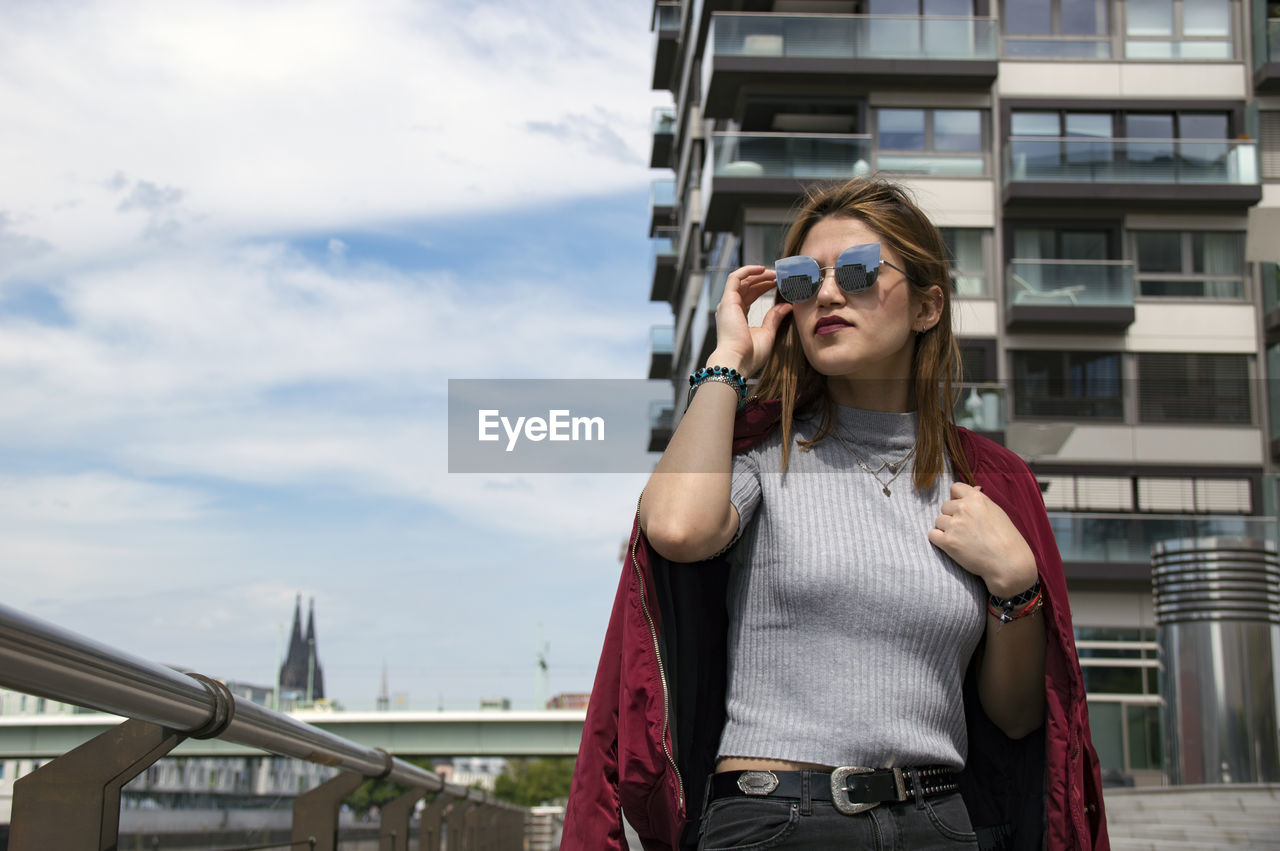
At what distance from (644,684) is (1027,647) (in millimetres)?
670

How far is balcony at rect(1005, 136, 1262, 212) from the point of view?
99.5 ft

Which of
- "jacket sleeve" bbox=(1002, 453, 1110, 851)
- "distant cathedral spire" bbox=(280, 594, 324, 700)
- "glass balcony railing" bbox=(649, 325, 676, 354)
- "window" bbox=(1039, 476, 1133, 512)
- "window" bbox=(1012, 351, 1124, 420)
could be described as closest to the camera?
"jacket sleeve" bbox=(1002, 453, 1110, 851)

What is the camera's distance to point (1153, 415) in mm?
30594

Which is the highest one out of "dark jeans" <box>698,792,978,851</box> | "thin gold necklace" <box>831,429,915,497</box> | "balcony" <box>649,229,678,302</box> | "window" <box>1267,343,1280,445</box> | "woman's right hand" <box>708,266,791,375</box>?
"balcony" <box>649,229,678,302</box>

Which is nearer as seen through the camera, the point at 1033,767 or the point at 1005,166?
the point at 1033,767

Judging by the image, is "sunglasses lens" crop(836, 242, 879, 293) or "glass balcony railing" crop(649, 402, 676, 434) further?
"glass balcony railing" crop(649, 402, 676, 434)

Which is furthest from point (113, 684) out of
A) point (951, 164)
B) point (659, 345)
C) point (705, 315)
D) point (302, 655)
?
point (302, 655)

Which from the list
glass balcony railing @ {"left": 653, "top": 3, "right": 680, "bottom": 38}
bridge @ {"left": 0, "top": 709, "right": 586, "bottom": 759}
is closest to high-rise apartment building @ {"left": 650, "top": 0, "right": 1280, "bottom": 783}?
glass balcony railing @ {"left": 653, "top": 3, "right": 680, "bottom": 38}

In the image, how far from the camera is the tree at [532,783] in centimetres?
10994

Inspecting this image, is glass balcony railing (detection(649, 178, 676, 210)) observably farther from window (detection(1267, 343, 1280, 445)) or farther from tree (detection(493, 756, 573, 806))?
tree (detection(493, 756, 573, 806))

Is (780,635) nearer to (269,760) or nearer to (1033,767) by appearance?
(1033,767)

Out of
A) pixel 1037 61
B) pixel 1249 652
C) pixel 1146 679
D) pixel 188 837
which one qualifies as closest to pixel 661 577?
pixel 188 837

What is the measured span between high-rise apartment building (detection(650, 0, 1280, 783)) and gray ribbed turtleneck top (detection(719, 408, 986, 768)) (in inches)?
1044

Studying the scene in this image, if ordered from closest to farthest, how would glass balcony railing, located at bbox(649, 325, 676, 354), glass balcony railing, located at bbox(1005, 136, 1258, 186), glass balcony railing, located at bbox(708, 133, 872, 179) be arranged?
glass balcony railing, located at bbox(708, 133, 872, 179)
glass balcony railing, located at bbox(1005, 136, 1258, 186)
glass balcony railing, located at bbox(649, 325, 676, 354)
